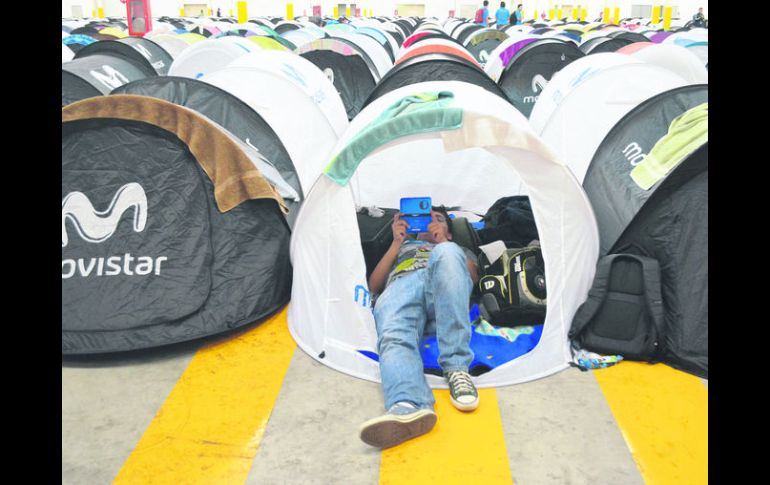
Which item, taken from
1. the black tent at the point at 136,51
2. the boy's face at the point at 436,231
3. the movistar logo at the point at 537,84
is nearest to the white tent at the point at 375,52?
the black tent at the point at 136,51

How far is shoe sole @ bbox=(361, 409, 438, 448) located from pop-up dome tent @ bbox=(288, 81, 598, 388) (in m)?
0.34

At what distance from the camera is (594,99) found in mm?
5055

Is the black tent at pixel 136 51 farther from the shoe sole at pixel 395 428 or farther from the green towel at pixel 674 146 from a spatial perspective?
the shoe sole at pixel 395 428

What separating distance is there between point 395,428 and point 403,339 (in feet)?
1.47

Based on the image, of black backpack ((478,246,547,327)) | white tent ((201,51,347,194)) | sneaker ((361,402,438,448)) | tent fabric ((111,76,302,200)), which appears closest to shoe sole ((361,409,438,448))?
sneaker ((361,402,438,448))

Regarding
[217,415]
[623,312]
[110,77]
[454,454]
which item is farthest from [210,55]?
[454,454]

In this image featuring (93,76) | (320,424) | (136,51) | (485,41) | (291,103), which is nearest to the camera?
(320,424)

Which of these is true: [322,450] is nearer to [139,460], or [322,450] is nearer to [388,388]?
[388,388]

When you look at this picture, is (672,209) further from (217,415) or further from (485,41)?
(485,41)

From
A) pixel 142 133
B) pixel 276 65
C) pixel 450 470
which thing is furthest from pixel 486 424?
pixel 276 65

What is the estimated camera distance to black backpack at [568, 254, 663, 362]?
10.1ft

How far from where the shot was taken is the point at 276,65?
576 cm

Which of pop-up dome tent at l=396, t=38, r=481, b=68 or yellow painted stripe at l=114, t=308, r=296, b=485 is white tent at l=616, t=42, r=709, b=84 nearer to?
pop-up dome tent at l=396, t=38, r=481, b=68

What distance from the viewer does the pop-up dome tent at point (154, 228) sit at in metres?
3.21
